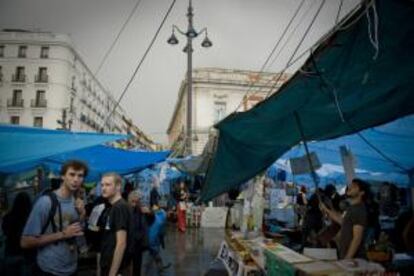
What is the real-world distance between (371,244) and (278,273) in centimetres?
345

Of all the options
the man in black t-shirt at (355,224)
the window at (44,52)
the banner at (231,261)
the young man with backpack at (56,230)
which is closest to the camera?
the young man with backpack at (56,230)

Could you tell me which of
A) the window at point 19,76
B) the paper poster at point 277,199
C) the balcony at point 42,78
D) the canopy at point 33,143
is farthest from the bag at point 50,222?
the window at point 19,76

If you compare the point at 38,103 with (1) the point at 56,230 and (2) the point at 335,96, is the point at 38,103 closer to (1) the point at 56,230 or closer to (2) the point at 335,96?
(1) the point at 56,230

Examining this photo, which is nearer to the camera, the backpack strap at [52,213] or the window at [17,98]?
the backpack strap at [52,213]

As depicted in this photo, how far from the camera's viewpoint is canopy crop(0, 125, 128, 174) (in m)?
6.01

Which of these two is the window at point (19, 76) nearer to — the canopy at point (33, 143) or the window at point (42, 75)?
the window at point (42, 75)

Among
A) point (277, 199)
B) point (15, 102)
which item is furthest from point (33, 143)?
point (15, 102)

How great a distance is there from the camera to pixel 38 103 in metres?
53.3

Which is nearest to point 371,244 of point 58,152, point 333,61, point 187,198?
point 333,61

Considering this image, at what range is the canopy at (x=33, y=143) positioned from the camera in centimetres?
601

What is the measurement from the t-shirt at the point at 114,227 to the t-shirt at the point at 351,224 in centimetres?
273

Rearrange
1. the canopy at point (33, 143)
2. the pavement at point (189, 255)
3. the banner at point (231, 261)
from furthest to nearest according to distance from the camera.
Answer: the pavement at point (189, 255) < the canopy at point (33, 143) < the banner at point (231, 261)

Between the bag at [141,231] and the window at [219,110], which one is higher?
the window at [219,110]

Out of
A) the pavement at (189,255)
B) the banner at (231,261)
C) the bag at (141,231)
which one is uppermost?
the bag at (141,231)
